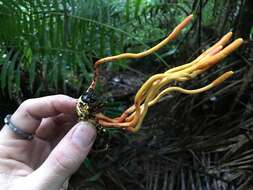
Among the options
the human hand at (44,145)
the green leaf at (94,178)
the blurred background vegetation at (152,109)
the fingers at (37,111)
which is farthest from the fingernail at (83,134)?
the green leaf at (94,178)

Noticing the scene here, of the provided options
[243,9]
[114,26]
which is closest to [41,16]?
[114,26]

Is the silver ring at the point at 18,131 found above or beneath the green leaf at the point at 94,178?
above

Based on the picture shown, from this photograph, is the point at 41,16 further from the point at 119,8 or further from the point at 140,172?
the point at 140,172

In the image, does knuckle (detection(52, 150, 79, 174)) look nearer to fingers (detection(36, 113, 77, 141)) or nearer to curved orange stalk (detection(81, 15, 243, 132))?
curved orange stalk (detection(81, 15, 243, 132))

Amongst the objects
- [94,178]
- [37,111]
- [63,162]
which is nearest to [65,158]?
[63,162]

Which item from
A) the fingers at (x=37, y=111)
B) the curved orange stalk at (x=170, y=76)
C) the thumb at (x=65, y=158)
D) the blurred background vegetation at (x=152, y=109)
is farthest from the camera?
the blurred background vegetation at (x=152, y=109)

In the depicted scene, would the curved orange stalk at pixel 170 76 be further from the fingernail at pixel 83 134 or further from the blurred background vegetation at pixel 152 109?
the blurred background vegetation at pixel 152 109
